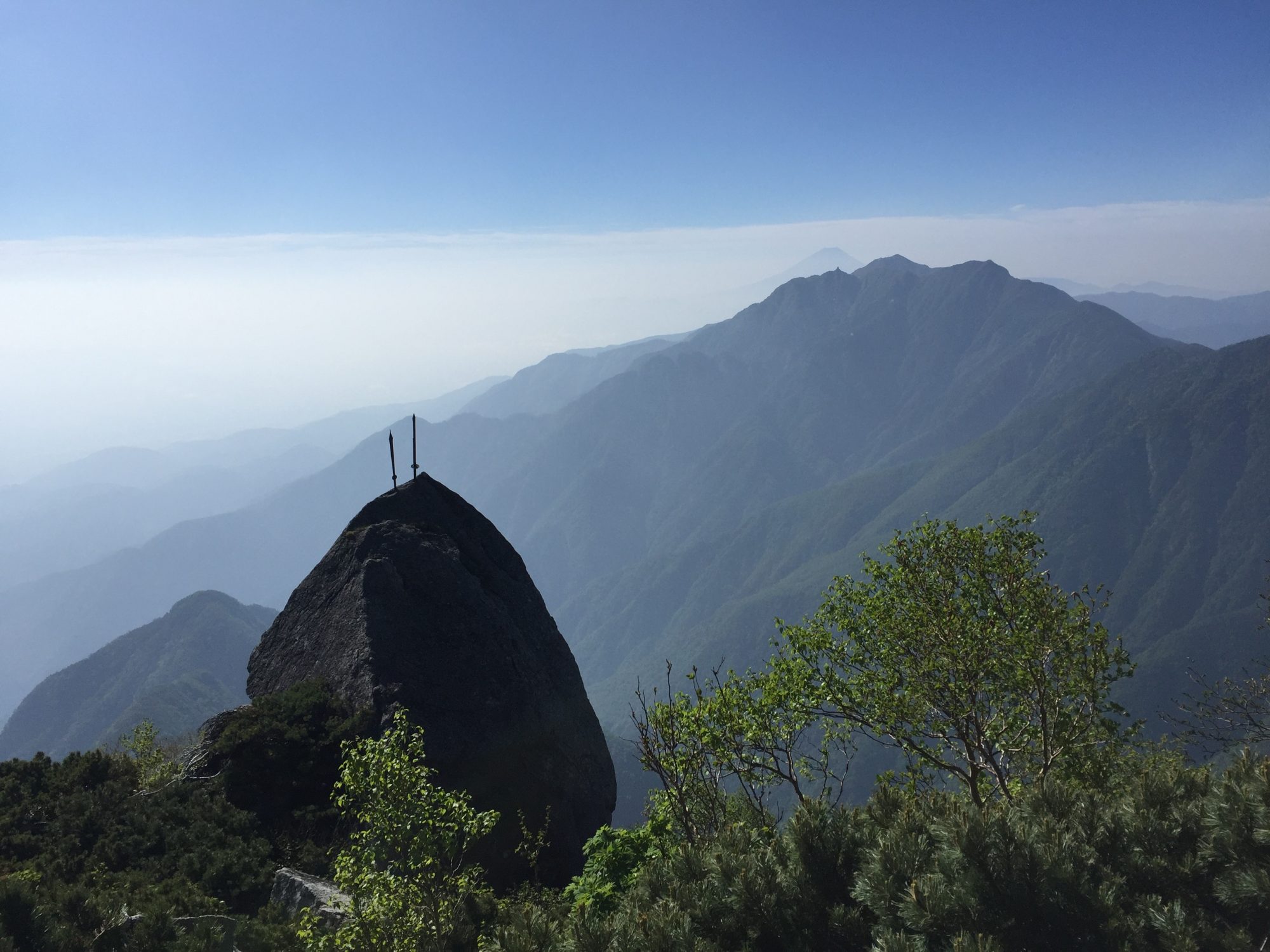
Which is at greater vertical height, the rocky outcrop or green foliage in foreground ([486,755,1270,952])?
green foliage in foreground ([486,755,1270,952])

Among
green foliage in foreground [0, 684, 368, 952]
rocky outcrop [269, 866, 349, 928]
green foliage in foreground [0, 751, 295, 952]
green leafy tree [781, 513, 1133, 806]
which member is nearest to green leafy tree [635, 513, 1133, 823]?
green leafy tree [781, 513, 1133, 806]

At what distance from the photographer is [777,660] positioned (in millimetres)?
21062

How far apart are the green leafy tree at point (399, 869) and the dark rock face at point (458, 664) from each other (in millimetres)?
11142

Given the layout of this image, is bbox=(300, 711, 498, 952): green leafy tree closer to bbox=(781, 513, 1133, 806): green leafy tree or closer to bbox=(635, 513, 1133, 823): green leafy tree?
bbox=(635, 513, 1133, 823): green leafy tree

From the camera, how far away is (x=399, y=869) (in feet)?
40.5

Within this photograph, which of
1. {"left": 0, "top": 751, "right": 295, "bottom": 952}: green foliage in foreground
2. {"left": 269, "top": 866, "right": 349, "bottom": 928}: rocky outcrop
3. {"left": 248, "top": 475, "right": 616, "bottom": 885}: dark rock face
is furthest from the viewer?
{"left": 248, "top": 475, "right": 616, "bottom": 885}: dark rock face

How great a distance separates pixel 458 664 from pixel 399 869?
14948 millimetres

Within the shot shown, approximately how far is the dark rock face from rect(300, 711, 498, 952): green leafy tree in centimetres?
1114

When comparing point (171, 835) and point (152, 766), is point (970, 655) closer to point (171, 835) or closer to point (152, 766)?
point (171, 835)

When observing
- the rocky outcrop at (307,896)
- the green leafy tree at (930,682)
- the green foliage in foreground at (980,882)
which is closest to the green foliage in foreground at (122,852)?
the rocky outcrop at (307,896)

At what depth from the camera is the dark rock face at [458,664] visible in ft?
81.5

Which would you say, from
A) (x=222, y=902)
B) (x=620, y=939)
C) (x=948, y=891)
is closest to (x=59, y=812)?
(x=222, y=902)

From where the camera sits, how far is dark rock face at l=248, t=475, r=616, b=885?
81.5 ft

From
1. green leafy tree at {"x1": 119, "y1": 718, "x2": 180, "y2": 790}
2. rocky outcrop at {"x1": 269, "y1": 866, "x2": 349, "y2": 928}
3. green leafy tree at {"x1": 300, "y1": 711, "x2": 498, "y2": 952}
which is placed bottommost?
green leafy tree at {"x1": 119, "y1": 718, "x2": 180, "y2": 790}
